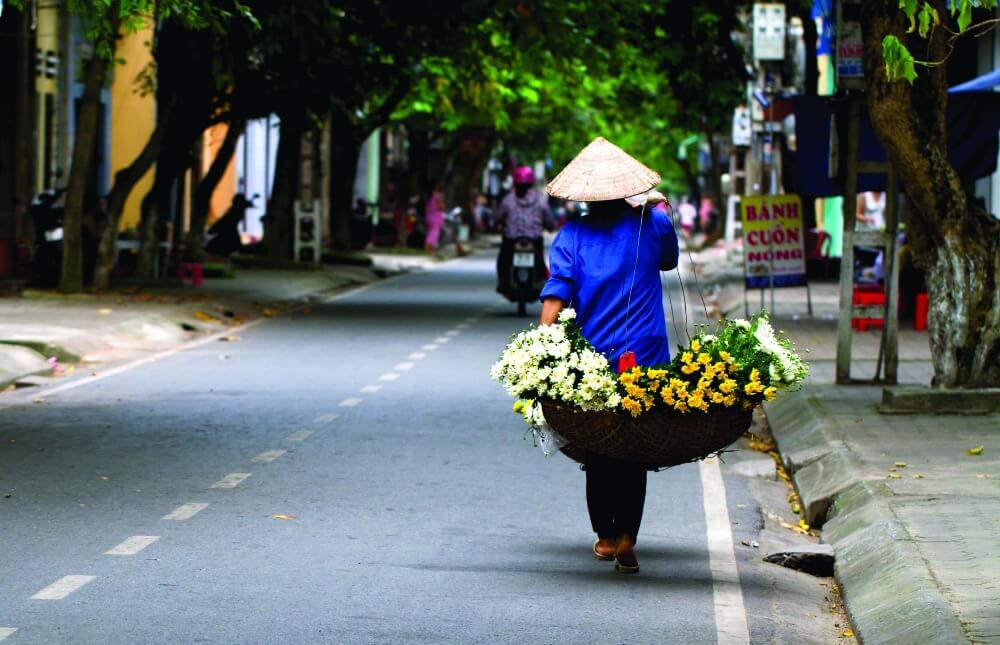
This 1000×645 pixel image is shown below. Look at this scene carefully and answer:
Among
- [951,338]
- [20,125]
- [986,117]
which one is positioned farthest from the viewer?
[20,125]

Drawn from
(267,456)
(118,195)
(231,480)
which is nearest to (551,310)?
(231,480)

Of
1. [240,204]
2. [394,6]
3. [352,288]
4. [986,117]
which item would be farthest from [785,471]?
[240,204]

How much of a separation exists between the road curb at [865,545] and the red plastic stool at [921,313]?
24.3ft

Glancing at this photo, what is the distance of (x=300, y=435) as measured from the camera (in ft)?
38.3

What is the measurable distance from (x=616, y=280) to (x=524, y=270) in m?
14.6

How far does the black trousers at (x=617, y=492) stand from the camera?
24.7 feet

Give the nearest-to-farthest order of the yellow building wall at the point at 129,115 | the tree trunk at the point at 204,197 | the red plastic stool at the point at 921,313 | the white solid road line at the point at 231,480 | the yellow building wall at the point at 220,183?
the white solid road line at the point at 231,480 → the red plastic stool at the point at 921,313 → the tree trunk at the point at 204,197 → the yellow building wall at the point at 129,115 → the yellow building wall at the point at 220,183

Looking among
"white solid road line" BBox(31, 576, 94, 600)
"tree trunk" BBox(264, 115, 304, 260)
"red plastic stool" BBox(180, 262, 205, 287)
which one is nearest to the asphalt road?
"white solid road line" BBox(31, 576, 94, 600)

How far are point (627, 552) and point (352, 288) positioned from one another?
22417 mm

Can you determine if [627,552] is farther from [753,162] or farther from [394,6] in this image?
[753,162]

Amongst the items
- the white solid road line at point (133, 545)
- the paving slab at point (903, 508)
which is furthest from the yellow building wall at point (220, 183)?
the white solid road line at point (133, 545)

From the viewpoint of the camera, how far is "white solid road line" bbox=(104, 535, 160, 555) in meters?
7.73

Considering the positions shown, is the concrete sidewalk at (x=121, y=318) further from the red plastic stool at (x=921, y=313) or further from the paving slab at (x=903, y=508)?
the red plastic stool at (x=921, y=313)

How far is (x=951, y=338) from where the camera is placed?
1238 centimetres
